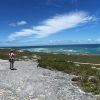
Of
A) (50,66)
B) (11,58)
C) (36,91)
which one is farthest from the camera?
(50,66)

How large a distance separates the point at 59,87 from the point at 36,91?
254cm

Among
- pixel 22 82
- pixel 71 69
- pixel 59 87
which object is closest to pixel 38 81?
pixel 22 82

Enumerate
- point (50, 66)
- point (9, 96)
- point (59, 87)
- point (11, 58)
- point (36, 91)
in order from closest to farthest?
point (9, 96) → point (36, 91) → point (59, 87) → point (11, 58) → point (50, 66)

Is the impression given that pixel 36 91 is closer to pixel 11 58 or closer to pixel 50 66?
pixel 11 58

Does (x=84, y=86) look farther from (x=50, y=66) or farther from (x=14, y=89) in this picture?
(x=50, y=66)

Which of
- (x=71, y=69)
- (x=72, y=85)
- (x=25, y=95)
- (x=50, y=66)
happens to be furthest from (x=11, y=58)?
(x=25, y=95)

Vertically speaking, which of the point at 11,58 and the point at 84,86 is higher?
the point at 11,58

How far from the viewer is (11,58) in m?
33.6

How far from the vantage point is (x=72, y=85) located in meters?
22.6

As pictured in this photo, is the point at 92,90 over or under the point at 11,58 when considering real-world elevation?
under

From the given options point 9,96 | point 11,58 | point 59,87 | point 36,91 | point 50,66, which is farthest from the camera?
point 50,66

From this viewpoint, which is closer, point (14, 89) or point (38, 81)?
point (14, 89)

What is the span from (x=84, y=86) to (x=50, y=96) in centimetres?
508

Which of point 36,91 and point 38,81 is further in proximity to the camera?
point 38,81
